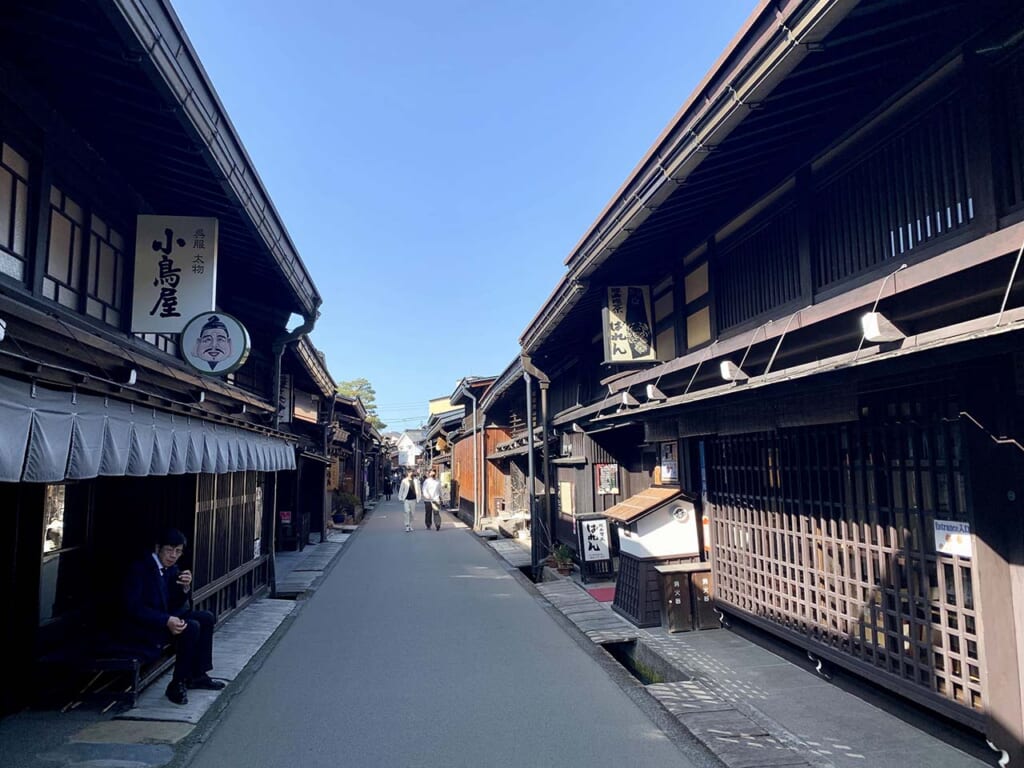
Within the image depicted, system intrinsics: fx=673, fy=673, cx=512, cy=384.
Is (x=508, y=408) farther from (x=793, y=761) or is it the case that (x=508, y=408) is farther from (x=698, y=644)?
(x=793, y=761)

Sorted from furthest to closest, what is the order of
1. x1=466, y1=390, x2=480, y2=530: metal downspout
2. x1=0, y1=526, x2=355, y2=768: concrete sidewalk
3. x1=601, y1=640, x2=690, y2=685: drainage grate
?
x1=466, y1=390, x2=480, y2=530: metal downspout
x1=601, y1=640, x2=690, y2=685: drainage grate
x1=0, y1=526, x2=355, y2=768: concrete sidewalk

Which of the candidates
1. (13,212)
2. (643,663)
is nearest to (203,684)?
(13,212)

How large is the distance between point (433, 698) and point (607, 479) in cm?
763

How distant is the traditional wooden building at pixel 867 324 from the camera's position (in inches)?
172

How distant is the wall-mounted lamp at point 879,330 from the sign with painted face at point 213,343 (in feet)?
21.4

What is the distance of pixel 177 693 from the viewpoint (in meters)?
6.41

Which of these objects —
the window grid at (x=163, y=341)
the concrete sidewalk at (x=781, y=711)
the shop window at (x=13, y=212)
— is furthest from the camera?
the window grid at (x=163, y=341)

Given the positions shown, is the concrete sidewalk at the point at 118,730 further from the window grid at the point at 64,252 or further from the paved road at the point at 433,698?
the window grid at the point at 64,252

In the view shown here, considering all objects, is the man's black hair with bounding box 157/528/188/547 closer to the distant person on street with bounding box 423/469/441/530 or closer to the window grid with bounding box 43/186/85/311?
the window grid with bounding box 43/186/85/311

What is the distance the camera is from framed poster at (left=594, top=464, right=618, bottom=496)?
1370 centimetres

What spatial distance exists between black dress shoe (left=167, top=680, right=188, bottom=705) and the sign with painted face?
339 centimetres

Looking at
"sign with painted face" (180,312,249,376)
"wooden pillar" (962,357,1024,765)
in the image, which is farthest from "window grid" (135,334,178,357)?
"wooden pillar" (962,357,1024,765)

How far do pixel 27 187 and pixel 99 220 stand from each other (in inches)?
56.7

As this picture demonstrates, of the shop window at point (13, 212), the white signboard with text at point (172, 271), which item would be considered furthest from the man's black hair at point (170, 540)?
the shop window at point (13, 212)
